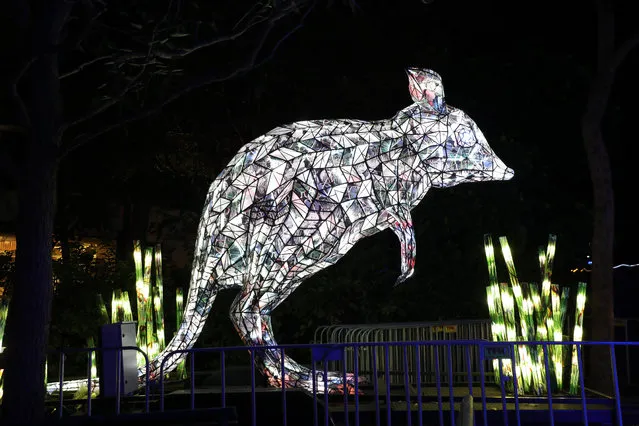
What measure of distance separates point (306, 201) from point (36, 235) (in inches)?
120

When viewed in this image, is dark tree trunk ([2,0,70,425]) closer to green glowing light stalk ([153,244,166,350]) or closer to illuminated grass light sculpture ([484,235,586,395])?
green glowing light stalk ([153,244,166,350])

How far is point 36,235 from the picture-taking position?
855 centimetres

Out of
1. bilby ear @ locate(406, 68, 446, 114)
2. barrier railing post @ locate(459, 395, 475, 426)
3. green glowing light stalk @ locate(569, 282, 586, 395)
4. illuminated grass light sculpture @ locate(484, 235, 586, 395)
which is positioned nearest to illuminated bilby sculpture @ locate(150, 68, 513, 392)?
bilby ear @ locate(406, 68, 446, 114)

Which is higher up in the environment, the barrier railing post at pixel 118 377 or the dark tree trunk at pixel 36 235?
the dark tree trunk at pixel 36 235

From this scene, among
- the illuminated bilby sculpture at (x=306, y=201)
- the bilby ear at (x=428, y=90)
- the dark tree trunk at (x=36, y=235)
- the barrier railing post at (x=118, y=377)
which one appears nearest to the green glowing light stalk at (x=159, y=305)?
the illuminated bilby sculpture at (x=306, y=201)

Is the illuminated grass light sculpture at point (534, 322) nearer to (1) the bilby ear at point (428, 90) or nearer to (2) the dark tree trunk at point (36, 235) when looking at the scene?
(1) the bilby ear at point (428, 90)

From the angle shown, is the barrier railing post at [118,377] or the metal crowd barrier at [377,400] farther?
the barrier railing post at [118,377]

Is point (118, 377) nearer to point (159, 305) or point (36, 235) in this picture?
point (36, 235)

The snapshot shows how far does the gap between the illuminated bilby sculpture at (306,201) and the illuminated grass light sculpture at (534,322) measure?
1.73 metres

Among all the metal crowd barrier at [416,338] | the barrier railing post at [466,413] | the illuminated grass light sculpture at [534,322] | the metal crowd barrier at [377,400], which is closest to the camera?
the barrier railing post at [466,413]

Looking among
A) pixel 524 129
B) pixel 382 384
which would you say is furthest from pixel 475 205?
pixel 382 384

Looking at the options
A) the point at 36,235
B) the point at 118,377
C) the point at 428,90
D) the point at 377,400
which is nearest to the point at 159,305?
the point at 118,377

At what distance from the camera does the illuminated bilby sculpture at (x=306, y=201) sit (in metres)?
9.68

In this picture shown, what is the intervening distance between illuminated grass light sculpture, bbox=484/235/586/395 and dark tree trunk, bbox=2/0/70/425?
5.93 meters
